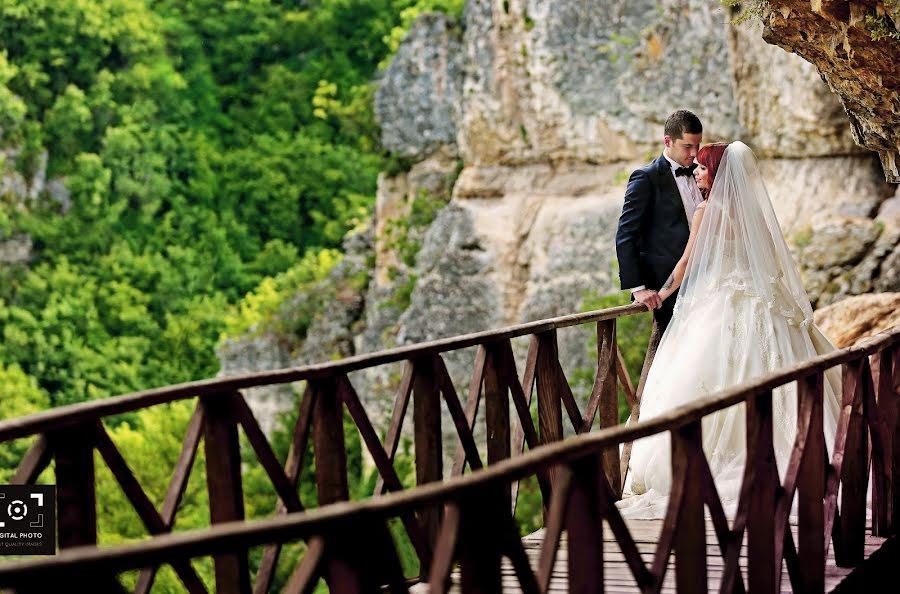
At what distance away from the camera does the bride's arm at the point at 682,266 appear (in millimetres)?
6297

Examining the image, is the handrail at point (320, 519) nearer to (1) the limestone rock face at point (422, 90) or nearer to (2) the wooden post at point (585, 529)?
(2) the wooden post at point (585, 529)

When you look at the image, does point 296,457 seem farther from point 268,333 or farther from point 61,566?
point 268,333

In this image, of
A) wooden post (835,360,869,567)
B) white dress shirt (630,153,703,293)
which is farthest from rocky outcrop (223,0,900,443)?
wooden post (835,360,869,567)

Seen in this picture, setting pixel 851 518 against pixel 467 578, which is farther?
pixel 851 518

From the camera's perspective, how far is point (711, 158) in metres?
6.27

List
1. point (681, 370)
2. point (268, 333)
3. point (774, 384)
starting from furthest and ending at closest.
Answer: point (268, 333), point (681, 370), point (774, 384)

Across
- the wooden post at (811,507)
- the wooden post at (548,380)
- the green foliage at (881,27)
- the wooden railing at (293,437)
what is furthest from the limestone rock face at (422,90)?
the wooden post at (811,507)

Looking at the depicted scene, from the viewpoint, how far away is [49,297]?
34.0 m

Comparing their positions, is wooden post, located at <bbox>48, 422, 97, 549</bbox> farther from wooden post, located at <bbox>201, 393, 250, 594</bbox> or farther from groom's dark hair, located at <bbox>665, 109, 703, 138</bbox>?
groom's dark hair, located at <bbox>665, 109, 703, 138</bbox>

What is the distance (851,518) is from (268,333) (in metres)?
20.6

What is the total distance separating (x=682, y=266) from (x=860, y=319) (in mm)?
3230

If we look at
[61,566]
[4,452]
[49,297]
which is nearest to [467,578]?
[61,566]

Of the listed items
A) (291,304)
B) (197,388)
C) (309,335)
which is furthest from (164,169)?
(197,388)

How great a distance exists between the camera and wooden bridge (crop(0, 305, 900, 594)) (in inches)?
113
